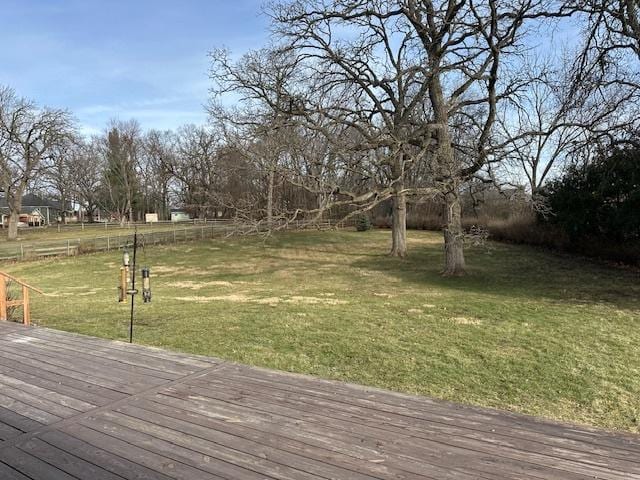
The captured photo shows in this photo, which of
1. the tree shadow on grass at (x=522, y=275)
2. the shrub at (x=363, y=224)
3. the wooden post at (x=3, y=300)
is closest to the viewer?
the wooden post at (x=3, y=300)

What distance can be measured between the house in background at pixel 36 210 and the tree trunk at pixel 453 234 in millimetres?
68073

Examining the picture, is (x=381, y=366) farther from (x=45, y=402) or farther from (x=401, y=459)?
(x=45, y=402)

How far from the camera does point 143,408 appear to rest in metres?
3.47

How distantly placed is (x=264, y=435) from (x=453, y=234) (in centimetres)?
1405

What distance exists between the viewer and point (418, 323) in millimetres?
8750

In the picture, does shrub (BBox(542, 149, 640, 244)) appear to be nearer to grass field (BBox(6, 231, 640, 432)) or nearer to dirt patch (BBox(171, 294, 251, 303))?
grass field (BBox(6, 231, 640, 432))

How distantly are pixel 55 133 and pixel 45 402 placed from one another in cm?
3881

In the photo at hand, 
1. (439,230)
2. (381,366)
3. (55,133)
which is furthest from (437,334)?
(55,133)

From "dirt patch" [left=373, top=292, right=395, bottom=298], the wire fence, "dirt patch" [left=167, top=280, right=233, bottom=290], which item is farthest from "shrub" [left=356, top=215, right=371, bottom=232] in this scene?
"dirt patch" [left=373, top=292, right=395, bottom=298]

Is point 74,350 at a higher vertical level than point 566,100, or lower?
lower

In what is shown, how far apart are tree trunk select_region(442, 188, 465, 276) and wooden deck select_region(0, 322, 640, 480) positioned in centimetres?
1239

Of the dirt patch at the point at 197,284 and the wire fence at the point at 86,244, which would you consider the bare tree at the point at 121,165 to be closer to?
the wire fence at the point at 86,244

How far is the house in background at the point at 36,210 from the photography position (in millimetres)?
69750

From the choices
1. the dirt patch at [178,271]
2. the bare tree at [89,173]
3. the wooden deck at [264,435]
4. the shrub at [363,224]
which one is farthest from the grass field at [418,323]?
the bare tree at [89,173]
